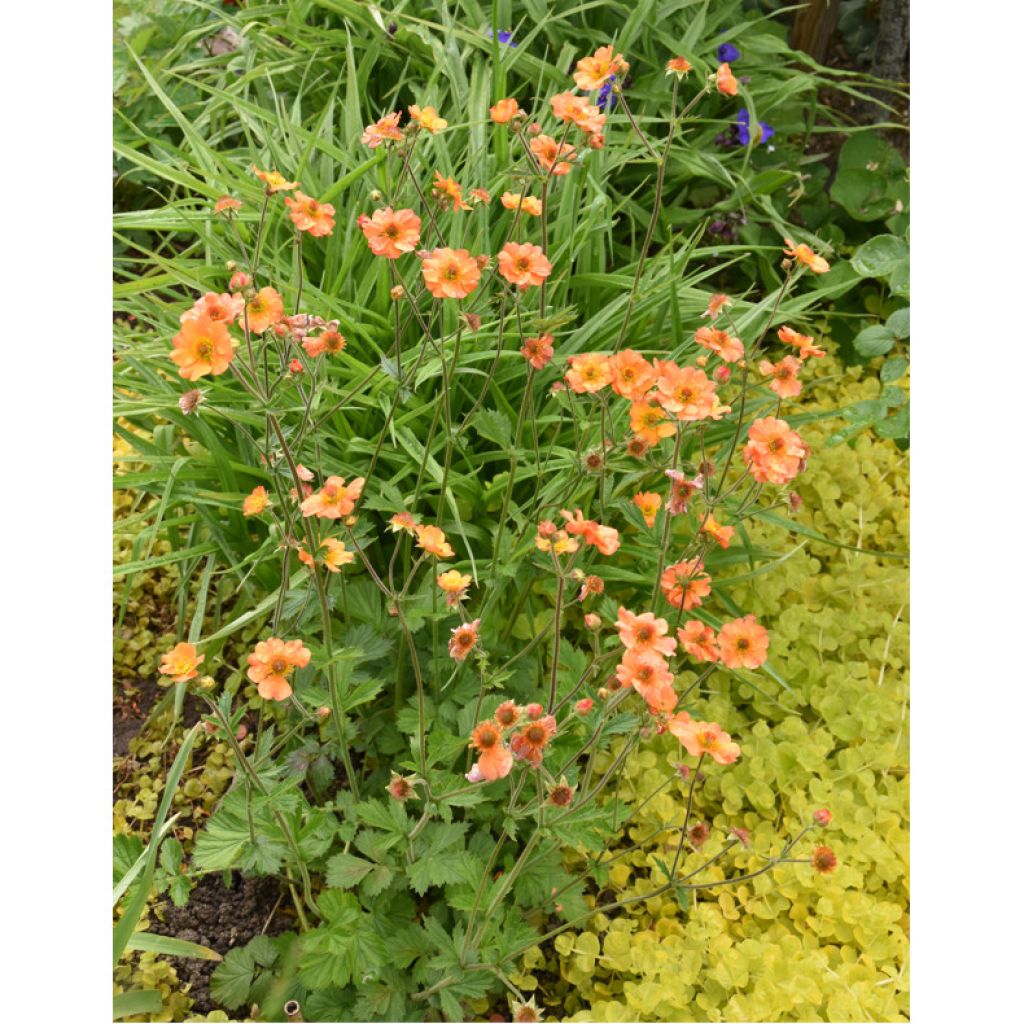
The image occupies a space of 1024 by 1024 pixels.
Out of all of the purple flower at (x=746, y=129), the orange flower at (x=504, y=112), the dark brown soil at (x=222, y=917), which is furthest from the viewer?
the purple flower at (x=746, y=129)

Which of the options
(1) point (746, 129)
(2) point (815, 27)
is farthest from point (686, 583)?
(2) point (815, 27)

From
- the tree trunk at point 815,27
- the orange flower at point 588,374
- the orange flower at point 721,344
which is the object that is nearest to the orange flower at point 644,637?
the orange flower at point 588,374

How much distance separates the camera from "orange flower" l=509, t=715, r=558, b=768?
108cm

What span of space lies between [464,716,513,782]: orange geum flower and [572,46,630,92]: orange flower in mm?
899

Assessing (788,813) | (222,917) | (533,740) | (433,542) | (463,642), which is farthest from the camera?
(788,813)

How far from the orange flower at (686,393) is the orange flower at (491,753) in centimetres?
46

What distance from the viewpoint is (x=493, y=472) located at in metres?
2.06

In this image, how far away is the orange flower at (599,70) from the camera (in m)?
1.39

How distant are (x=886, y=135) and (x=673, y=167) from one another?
91 centimetres

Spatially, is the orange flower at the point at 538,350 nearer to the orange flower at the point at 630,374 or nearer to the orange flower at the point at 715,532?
the orange flower at the point at 630,374

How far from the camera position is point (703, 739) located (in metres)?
1.24

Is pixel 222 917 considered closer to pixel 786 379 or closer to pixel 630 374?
pixel 630 374

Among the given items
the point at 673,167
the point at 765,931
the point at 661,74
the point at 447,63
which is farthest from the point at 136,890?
the point at 661,74

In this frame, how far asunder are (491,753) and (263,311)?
0.58 meters
